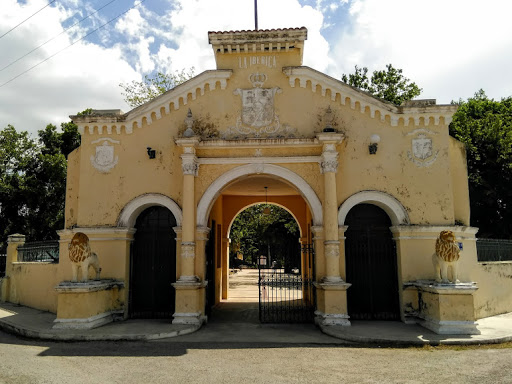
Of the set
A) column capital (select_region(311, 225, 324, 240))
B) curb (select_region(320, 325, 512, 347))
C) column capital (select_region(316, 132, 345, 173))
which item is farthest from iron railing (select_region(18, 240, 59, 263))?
curb (select_region(320, 325, 512, 347))

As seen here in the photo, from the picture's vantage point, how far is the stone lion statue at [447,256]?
9242 mm

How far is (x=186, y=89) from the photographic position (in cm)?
1138

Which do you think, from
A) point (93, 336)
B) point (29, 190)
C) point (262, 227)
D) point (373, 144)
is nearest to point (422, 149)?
point (373, 144)

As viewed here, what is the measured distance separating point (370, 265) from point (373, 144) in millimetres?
3267

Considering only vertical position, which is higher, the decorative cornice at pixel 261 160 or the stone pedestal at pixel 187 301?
the decorative cornice at pixel 261 160

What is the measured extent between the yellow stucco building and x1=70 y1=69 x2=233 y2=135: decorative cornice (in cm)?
3

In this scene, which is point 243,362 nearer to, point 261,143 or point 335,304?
point 335,304

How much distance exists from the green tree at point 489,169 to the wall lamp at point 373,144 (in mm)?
8559

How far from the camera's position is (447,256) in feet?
30.4

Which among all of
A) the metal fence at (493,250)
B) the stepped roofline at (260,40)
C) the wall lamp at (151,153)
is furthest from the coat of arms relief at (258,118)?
the metal fence at (493,250)

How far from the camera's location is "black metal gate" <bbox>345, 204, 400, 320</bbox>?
1105cm

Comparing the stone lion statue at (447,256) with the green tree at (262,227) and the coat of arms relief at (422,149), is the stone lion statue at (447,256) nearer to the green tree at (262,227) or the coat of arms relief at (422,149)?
the coat of arms relief at (422,149)

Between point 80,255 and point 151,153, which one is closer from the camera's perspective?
point 80,255

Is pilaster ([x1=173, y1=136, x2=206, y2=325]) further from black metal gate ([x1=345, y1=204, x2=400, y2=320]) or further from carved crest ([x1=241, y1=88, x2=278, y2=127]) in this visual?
black metal gate ([x1=345, y1=204, x2=400, y2=320])
